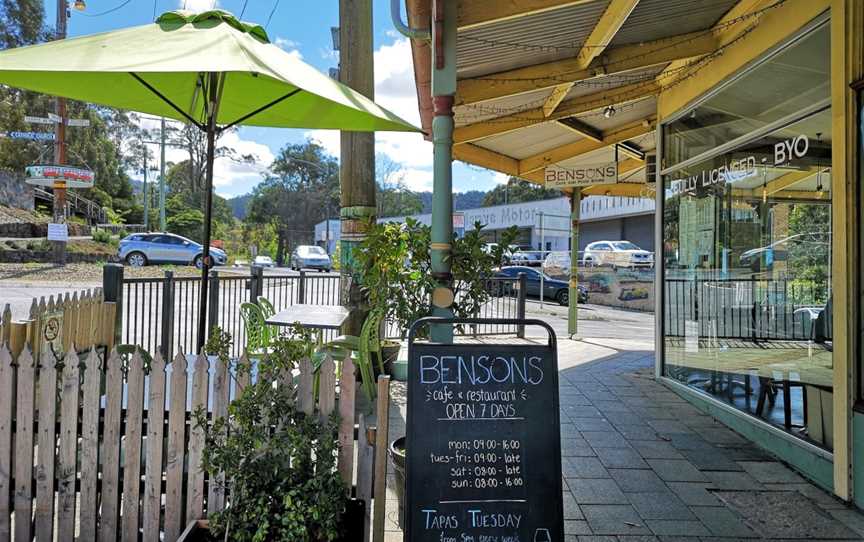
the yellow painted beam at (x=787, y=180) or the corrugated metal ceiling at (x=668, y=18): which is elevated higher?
the corrugated metal ceiling at (x=668, y=18)

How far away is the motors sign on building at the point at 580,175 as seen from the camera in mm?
9305

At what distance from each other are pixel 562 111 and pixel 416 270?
3.82m

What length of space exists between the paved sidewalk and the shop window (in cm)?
40

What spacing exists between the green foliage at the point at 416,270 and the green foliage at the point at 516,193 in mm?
53894

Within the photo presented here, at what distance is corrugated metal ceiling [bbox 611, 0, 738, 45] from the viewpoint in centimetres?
→ 442

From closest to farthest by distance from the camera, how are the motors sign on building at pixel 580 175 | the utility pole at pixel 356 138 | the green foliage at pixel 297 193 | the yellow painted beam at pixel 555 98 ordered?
1. the yellow painted beam at pixel 555 98
2. the utility pole at pixel 356 138
3. the motors sign on building at pixel 580 175
4. the green foliage at pixel 297 193

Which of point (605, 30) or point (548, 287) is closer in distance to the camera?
point (605, 30)

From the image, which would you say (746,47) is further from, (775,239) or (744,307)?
(744,307)

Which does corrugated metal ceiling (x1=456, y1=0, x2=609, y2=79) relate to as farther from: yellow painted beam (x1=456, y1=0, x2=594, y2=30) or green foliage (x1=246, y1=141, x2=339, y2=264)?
green foliage (x1=246, y1=141, x2=339, y2=264)

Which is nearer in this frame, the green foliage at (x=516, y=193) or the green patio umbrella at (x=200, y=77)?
the green patio umbrella at (x=200, y=77)

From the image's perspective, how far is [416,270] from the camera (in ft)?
11.7

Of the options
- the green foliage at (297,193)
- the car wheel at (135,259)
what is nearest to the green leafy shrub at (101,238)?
the car wheel at (135,259)

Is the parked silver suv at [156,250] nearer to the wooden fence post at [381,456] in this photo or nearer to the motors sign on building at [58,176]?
the motors sign on building at [58,176]

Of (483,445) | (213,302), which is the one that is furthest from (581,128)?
(483,445)
